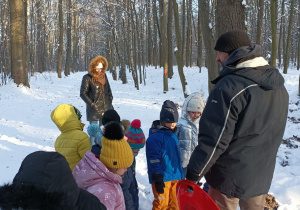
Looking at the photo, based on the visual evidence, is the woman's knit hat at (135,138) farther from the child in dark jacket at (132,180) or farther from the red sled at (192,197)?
the red sled at (192,197)

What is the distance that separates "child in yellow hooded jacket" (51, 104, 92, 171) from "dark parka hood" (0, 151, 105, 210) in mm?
1528

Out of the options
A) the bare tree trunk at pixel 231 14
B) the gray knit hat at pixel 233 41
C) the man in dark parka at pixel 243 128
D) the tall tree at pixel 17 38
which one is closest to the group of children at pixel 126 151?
the man in dark parka at pixel 243 128

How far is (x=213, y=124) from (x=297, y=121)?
26.8 feet

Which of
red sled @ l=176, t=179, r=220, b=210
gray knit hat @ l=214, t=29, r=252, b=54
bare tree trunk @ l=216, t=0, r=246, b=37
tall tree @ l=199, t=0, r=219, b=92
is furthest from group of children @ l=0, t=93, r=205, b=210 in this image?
tall tree @ l=199, t=0, r=219, b=92

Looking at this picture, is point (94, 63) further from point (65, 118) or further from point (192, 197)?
point (192, 197)

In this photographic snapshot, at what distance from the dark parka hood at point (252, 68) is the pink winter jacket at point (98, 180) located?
1.30 meters

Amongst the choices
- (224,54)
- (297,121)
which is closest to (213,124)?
(224,54)

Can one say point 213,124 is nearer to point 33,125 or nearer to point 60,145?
point 60,145

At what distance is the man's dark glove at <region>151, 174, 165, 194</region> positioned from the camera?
2.81 m

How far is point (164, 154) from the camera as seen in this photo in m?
3.01

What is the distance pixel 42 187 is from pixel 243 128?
1.47 m

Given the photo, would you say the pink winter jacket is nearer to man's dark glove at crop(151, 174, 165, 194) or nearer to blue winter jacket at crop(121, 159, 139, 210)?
blue winter jacket at crop(121, 159, 139, 210)

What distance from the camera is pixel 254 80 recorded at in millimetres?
1877

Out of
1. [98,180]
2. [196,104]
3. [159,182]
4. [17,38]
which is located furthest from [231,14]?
[17,38]
